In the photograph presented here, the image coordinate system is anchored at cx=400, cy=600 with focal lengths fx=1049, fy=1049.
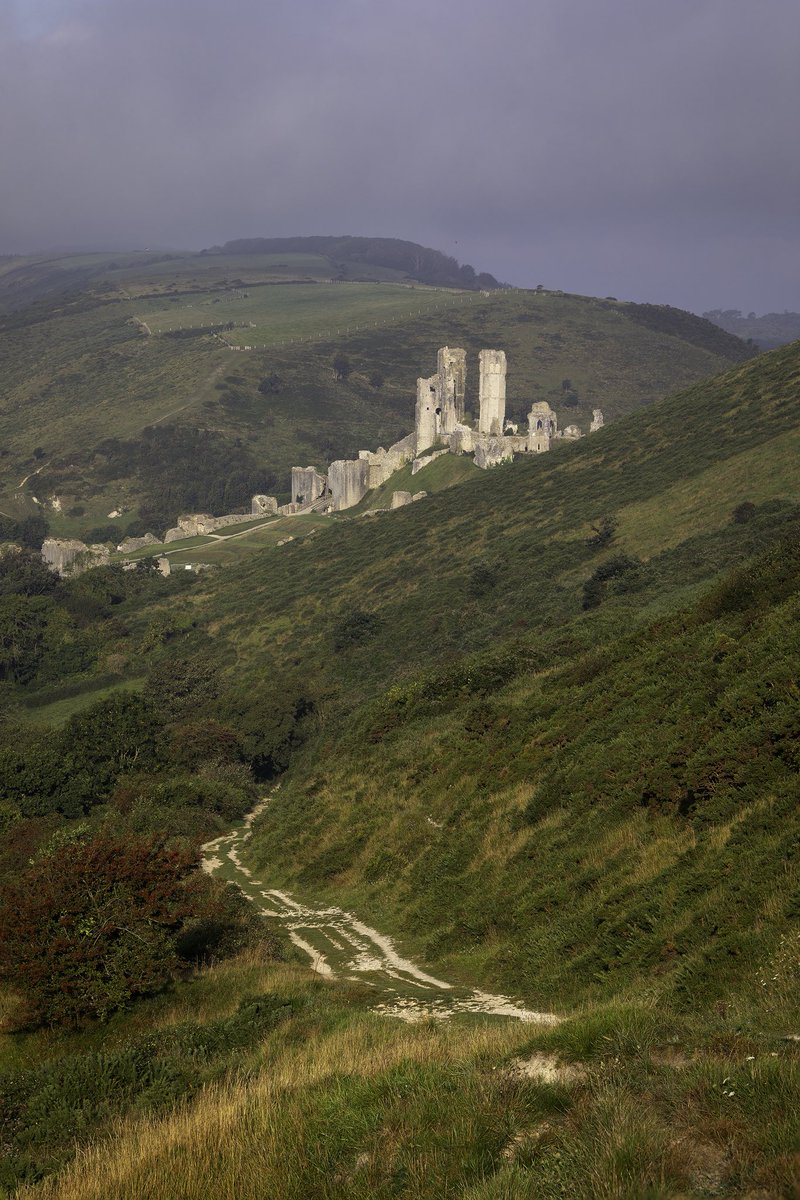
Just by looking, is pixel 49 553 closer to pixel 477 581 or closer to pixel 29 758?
pixel 477 581

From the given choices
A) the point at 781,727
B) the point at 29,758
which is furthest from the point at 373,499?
the point at 781,727

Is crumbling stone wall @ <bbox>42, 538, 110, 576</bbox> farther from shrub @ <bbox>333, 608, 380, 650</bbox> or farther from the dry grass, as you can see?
the dry grass

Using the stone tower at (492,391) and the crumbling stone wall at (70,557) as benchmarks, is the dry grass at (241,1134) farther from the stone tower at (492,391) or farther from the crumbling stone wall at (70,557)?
the crumbling stone wall at (70,557)

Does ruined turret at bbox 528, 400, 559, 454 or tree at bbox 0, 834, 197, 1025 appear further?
ruined turret at bbox 528, 400, 559, 454

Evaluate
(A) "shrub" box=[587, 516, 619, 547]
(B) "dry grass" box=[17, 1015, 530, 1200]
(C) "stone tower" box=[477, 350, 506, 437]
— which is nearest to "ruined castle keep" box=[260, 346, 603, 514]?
(C) "stone tower" box=[477, 350, 506, 437]

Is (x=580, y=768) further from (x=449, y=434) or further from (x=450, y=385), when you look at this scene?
(x=450, y=385)

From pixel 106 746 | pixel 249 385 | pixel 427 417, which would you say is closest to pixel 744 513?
pixel 106 746

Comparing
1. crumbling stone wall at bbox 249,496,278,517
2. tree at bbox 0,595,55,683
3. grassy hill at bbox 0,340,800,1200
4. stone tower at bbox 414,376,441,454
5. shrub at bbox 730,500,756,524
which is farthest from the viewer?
crumbling stone wall at bbox 249,496,278,517

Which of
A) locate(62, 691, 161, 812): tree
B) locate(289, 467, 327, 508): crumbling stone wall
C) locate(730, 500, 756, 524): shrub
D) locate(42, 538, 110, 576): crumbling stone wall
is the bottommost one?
locate(62, 691, 161, 812): tree
